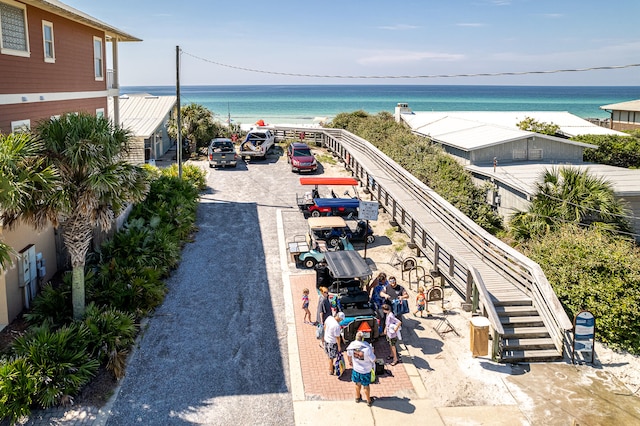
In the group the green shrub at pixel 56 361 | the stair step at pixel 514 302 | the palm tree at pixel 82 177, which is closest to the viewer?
the green shrub at pixel 56 361

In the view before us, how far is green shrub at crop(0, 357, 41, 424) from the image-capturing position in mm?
9531

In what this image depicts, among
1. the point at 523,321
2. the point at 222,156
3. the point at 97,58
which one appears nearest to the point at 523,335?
the point at 523,321

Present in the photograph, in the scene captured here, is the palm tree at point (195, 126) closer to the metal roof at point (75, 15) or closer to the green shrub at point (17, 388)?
the metal roof at point (75, 15)

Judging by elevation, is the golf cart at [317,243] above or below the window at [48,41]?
below

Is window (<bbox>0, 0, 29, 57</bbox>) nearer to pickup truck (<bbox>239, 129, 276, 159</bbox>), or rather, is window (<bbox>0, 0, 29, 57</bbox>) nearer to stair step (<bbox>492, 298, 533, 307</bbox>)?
stair step (<bbox>492, 298, 533, 307</bbox>)

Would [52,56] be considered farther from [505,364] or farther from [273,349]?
[505,364]

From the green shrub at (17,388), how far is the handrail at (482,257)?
9760mm

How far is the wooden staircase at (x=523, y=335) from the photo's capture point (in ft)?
41.0

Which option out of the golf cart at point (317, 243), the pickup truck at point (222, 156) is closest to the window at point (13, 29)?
the golf cart at point (317, 243)

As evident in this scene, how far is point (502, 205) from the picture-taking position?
2412 centimetres

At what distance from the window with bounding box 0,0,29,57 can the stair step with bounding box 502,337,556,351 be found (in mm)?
15180

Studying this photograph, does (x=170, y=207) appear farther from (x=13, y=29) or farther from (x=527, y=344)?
(x=527, y=344)

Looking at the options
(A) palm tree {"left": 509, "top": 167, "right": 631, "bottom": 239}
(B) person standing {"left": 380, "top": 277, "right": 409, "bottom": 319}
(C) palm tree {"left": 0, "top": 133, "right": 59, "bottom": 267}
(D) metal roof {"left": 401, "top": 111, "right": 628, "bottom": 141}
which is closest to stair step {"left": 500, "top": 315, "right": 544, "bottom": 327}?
(B) person standing {"left": 380, "top": 277, "right": 409, "bottom": 319}

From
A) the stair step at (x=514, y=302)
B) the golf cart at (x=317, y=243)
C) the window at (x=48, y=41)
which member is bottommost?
the stair step at (x=514, y=302)
